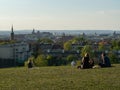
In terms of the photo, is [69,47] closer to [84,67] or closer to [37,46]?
[37,46]

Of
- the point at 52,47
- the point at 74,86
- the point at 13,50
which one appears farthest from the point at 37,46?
the point at 74,86

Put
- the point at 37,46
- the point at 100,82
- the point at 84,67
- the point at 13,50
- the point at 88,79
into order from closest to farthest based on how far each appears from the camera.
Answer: the point at 100,82 < the point at 88,79 < the point at 84,67 < the point at 13,50 < the point at 37,46

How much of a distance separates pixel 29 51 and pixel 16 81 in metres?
102

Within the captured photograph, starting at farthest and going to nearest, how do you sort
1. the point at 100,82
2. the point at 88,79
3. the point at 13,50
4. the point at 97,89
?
the point at 13,50 < the point at 88,79 < the point at 100,82 < the point at 97,89

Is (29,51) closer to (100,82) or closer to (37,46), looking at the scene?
(37,46)

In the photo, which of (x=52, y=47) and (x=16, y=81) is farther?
(x=52, y=47)

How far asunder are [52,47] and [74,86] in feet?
393

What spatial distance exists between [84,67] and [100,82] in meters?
6.72

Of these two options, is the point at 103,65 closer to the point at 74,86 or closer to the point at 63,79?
the point at 63,79

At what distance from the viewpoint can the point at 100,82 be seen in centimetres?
1549

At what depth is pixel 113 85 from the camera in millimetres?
14633

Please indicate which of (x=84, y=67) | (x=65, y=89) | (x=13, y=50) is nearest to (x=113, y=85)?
(x=65, y=89)

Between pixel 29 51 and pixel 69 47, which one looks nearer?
pixel 29 51

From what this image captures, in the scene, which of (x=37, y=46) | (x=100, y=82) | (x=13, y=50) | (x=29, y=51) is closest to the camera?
(x=100, y=82)
